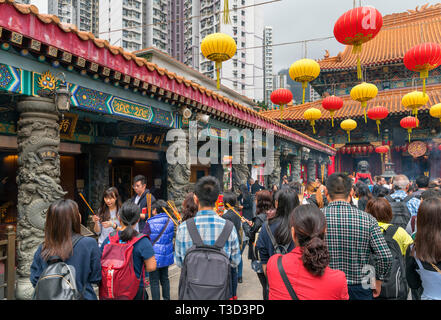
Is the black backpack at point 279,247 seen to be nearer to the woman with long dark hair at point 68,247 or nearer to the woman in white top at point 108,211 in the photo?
the woman with long dark hair at point 68,247

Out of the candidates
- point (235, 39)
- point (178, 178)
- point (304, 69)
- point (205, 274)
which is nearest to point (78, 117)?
point (178, 178)

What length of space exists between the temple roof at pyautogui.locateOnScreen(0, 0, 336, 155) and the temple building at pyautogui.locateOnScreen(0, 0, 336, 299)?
13 millimetres

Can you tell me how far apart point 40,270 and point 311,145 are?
14489 mm

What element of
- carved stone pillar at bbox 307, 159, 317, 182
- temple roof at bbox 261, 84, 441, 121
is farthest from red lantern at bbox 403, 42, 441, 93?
carved stone pillar at bbox 307, 159, 317, 182

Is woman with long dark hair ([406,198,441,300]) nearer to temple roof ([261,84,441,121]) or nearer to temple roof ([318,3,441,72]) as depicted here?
temple roof ([261,84,441,121])

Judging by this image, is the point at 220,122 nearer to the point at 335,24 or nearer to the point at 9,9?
the point at 335,24

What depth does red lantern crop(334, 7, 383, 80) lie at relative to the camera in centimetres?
490

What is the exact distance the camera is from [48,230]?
83.7 inches

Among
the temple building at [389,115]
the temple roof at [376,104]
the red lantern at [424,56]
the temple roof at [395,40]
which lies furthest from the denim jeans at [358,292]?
the temple roof at [395,40]

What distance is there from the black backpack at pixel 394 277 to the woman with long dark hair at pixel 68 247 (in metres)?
2.54

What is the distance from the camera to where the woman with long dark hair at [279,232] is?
2812mm

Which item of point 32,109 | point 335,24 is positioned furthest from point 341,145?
point 32,109

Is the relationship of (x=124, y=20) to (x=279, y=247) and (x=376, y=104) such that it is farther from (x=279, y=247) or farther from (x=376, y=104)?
(x=279, y=247)

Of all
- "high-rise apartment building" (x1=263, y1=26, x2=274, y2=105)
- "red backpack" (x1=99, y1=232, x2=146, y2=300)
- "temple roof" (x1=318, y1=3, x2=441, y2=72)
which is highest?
"high-rise apartment building" (x1=263, y1=26, x2=274, y2=105)
